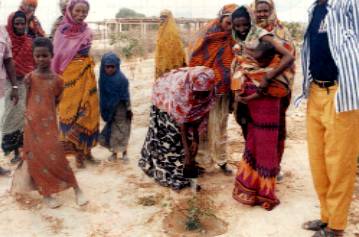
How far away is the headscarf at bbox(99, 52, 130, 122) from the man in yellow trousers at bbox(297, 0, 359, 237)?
93.2 inches

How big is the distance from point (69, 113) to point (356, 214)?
3285mm

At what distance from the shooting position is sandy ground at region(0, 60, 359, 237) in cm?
380

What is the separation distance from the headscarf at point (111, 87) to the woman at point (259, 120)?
165cm

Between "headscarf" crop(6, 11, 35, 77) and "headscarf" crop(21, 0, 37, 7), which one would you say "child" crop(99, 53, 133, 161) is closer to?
"headscarf" crop(6, 11, 35, 77)

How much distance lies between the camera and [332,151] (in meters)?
3.26

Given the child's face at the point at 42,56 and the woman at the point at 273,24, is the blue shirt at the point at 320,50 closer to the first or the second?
the woman at the point at 273,24

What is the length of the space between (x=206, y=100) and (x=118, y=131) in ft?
5.28

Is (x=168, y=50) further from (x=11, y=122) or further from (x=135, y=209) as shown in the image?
(x=11, y=122)

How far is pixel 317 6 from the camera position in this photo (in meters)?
3.32

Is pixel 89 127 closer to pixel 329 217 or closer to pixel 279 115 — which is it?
pixel 279 115

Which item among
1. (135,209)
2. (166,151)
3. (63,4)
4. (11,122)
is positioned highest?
(63,4)

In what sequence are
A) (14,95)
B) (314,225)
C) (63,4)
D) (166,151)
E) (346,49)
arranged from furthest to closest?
1. (63,4)
2. (14,95)
3. (166,151)
4. (314,225)
5. (346,49)

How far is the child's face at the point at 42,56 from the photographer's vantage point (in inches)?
157

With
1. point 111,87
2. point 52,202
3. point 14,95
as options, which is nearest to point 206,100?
point 111,87
